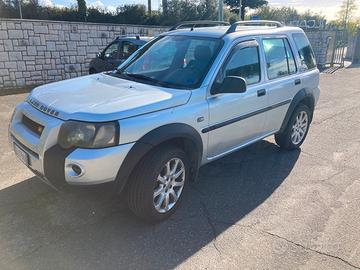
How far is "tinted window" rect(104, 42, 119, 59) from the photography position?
30.1 feet

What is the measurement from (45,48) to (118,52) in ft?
10.7

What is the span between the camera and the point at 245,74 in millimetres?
4074

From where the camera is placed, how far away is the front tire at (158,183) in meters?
3.06

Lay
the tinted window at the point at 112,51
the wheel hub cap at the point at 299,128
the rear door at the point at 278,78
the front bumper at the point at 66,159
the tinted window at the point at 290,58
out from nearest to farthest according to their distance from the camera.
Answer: the front bumper at the point at 66,159
the rear door at the point at 278,78
the tinted window at the point at 290,58
the wheel hub cap at the point at 299,128
the tinted window at the point at 112,51

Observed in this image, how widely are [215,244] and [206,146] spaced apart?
1061mm

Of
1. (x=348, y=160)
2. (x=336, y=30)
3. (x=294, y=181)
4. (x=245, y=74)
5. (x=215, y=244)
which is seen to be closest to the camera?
(x=215, y=244)

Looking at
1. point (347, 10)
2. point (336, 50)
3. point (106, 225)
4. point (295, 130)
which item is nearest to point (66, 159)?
point (106, 225)

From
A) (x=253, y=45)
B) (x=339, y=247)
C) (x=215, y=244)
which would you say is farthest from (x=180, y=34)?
(x=339, y=247)

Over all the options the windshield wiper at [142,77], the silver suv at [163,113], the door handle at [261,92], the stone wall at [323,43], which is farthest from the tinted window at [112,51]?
the stone wall at [323,43]

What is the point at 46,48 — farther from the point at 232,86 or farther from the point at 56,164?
the point at 56,164

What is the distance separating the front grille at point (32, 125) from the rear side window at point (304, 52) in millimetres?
3861

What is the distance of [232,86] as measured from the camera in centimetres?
352

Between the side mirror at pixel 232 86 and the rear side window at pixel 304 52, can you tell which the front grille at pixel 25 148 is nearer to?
the side mirror at pixel 232 86

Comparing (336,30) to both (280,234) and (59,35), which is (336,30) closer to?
(59,35)
